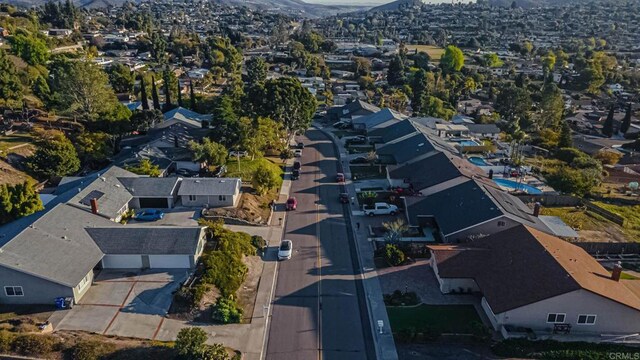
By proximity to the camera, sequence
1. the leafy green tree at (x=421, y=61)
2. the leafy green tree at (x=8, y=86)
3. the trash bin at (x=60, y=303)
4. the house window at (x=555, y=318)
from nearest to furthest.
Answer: the house window at (x=555, y=318) < the trash bin at (x=60, y=303) < the leafy green tree at (x=8, y=86) < the leafy green tree at (x=421, y=61)

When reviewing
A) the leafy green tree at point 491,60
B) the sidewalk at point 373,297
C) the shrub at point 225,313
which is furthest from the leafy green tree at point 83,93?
the leafy green tree at point 491,60

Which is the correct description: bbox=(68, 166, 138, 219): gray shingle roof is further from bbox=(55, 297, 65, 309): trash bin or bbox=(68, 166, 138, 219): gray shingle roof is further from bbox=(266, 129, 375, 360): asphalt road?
bbox=(266, 129, 375, 360): asphalt road

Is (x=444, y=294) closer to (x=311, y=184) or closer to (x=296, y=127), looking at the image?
(x=311, y=184)

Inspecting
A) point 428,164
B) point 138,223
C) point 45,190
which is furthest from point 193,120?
point 428,164

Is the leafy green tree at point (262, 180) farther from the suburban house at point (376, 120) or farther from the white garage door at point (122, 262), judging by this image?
the suburban house at point (376, 120)

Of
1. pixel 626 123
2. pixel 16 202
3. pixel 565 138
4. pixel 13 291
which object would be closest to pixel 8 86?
pixel 16 202
